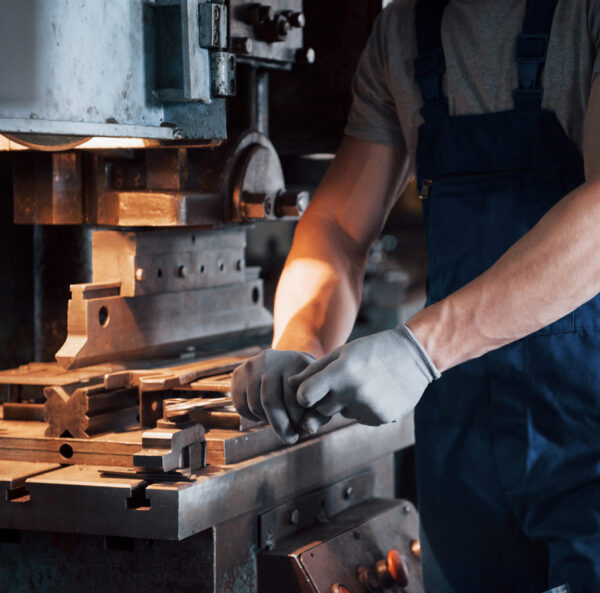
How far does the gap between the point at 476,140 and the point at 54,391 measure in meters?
0.70

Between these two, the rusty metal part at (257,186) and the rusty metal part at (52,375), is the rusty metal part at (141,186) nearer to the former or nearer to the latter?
the rusty metal part at (257,186)

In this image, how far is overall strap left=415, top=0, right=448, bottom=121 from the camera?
1510mm

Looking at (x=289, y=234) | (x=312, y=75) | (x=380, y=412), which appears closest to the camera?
(x=380, y=412)

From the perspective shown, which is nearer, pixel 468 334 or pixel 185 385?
pixel 468 334

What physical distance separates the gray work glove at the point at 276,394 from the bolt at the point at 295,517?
271mm

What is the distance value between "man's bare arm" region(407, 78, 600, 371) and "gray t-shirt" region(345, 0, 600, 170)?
181mm

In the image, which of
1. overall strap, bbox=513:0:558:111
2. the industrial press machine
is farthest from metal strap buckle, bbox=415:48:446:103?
the industrial press machine

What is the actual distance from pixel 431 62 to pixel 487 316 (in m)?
0.46

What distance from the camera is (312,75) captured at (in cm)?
218

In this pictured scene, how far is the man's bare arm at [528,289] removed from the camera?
122 centimetres

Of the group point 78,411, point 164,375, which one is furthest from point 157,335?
point 78,411

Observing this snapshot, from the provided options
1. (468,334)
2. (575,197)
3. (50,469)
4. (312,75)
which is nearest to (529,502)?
(468,334)

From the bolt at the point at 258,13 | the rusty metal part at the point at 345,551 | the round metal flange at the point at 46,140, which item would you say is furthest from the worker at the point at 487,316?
the round metal flange at the point at 46,140

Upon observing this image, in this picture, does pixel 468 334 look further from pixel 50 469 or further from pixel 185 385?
pixel 50 469
